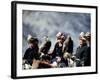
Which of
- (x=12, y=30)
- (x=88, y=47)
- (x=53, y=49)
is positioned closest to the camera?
(x=12, y=30)

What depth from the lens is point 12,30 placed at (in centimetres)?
176

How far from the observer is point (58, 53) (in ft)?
6.28

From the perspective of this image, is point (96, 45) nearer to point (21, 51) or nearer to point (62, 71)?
point (62, 71)

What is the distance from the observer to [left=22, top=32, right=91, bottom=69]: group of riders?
1.83 meters

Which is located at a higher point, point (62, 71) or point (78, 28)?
point (78, 28)

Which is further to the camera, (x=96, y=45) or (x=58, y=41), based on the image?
(x=96, y=45)

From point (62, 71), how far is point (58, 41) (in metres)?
0.24

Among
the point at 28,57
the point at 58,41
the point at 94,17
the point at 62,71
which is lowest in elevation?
the point at 62,71

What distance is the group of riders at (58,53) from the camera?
1.83 metres

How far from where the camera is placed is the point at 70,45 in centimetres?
196

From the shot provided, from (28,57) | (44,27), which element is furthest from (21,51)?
(44,27)

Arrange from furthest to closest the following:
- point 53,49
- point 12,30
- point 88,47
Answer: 1. point 88,47
2. point 53,49
3. point 12,30
